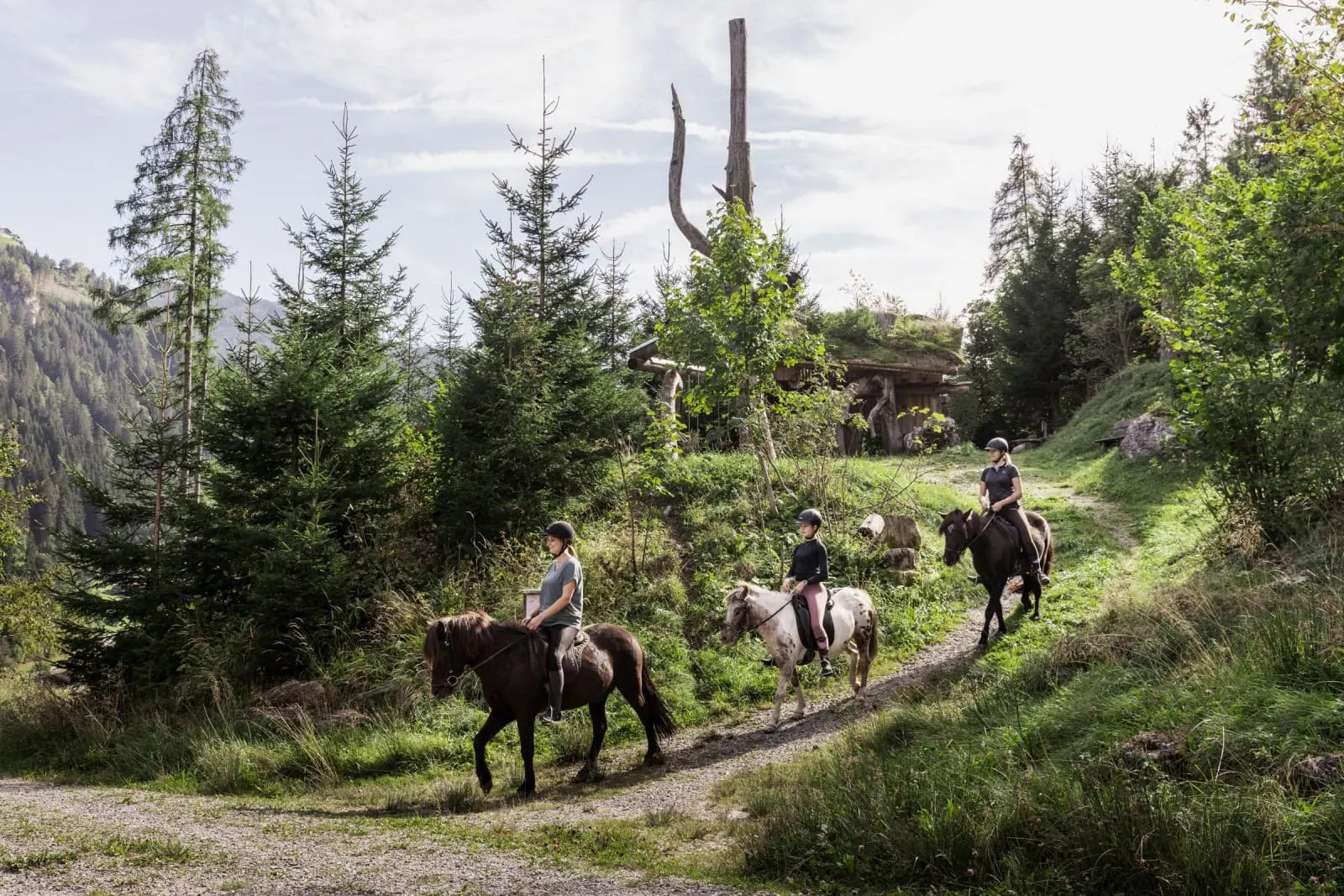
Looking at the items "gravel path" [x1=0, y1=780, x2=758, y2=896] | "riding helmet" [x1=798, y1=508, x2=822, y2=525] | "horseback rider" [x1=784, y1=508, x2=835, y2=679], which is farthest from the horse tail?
"gravel path" [x1=0, y1=780, x2=758, y2=896]

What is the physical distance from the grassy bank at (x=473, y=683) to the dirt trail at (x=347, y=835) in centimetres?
74

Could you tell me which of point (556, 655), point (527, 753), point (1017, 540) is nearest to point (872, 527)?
point (1017, 540)

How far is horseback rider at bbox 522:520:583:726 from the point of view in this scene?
8.62 metres

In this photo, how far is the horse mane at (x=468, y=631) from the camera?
27.4 ft

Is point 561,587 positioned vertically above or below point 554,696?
above

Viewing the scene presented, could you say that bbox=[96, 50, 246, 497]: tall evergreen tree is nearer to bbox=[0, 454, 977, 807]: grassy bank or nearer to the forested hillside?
bbox=[0, 454, 977, 807]: grassy bank

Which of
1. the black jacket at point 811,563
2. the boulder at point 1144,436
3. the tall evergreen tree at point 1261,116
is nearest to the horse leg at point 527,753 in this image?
the black jacket at point 811,563

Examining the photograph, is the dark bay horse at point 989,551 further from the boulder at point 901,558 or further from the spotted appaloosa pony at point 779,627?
the boulder at point 901,558

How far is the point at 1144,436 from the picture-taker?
23109 millimetres

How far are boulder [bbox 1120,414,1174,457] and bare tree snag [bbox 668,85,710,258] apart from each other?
12710 mm

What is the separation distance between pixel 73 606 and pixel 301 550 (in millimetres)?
4065

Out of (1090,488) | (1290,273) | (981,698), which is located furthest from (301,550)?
(1090,488)

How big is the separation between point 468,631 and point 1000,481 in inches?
305

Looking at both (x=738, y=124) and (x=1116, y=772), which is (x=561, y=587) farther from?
(x=738, y=124)
